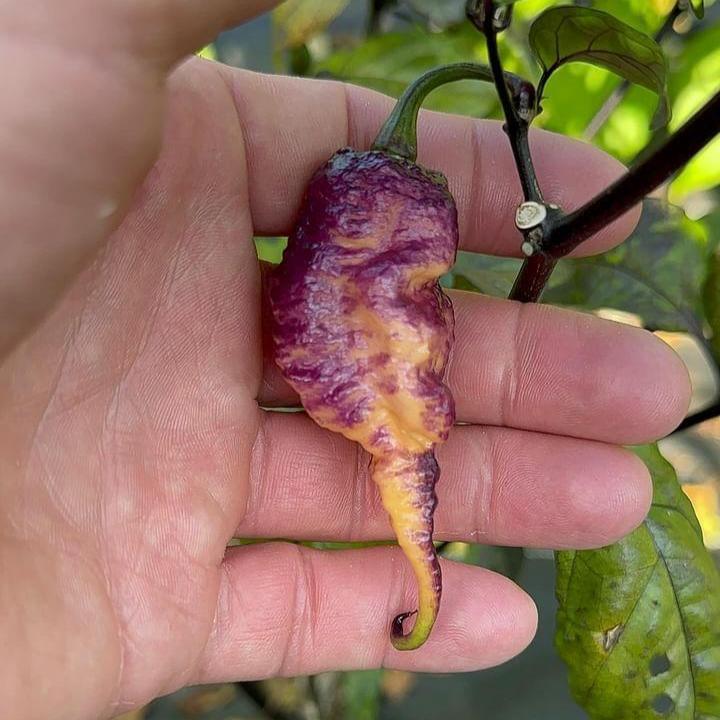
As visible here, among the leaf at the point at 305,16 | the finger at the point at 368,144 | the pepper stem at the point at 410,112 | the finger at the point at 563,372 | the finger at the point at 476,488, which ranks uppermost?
the leaf at the point at 305,16

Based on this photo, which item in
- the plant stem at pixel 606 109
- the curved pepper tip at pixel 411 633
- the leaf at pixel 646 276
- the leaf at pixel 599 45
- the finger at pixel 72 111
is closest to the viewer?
the finger at pixel 72 111

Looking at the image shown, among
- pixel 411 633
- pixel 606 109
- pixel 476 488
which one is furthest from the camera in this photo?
pixel 606 109

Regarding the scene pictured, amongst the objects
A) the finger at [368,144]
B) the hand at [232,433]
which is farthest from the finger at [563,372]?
the finger at [368,144]

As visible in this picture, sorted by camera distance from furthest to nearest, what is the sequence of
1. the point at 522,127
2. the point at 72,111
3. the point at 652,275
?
the point at 652,275, the point at 522,127, the point at 72,111

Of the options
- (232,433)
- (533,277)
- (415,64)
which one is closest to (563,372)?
(533,277)

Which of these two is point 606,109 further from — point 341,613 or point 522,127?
point 341,613

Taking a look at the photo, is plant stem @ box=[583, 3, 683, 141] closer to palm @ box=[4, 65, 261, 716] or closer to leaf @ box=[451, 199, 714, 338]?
leaf @ box=[451, 199, 714, 338]

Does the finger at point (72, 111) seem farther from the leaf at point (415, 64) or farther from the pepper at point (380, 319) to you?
the leaf at point (415, 64)
